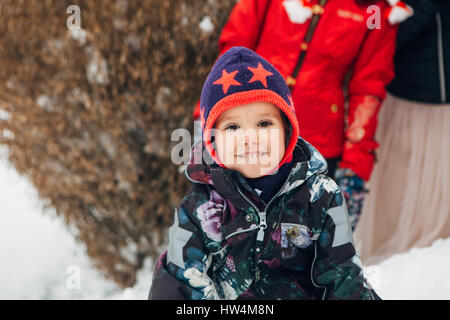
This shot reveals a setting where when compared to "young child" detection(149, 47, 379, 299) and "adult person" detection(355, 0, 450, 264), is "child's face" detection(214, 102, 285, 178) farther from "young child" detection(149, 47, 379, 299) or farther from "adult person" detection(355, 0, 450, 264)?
"adult person" detection(355, 0, 450, 264)

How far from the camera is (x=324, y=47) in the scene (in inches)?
64.9

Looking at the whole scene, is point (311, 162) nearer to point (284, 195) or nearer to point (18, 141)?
point (284, 195)

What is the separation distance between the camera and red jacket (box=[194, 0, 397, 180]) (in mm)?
1648

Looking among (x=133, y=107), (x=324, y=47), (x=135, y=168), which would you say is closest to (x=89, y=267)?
(x=135, y=168)

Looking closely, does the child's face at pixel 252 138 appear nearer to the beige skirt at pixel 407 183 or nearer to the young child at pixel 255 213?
the young child at pixel 255 213

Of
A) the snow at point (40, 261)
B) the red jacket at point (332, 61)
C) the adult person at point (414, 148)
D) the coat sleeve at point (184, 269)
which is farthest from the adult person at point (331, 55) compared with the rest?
the snow at point (40, 261)

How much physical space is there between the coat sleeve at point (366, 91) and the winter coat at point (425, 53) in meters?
0.10

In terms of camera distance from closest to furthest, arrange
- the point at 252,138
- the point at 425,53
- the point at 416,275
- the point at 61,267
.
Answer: the point at 252,138
the point at 416,275
the point at 425,53
the point at 61,267

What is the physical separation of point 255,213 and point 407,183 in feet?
4.34

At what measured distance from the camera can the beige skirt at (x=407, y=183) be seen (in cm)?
199

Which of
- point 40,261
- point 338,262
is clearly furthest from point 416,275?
point 40,261

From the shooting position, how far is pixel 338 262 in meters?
1.16

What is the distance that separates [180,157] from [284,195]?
1.14m

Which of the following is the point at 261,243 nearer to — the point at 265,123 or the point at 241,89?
the point at 265,123
